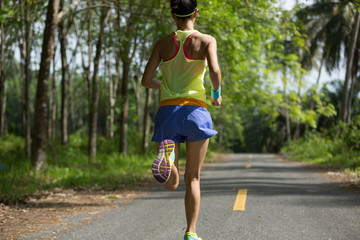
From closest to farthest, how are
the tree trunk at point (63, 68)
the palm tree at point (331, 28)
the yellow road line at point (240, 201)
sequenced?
the yellow road line at point (240, 201) → the tree trunk at point (63, 68) → the palm tree at point (331, 28)

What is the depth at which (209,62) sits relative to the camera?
3.17m

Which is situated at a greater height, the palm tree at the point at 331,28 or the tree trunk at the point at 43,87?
the palm tree at the point at 331,28

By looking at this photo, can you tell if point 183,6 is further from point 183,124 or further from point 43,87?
point 43,87

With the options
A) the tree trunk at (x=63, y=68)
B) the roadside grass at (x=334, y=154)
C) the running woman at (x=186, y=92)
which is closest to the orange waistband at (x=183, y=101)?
the running woman at (x=186, y=92)

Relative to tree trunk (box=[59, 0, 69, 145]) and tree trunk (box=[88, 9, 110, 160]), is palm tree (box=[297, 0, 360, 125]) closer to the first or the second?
tree trunk (box=[88, 9, 110, 160])

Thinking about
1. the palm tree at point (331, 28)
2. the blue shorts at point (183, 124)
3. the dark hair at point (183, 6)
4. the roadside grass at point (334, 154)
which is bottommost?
the roadside grass at point (334, 154)

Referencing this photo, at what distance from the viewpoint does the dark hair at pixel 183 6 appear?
3.22 metres

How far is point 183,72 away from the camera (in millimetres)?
3217

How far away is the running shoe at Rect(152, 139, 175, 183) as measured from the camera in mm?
3027

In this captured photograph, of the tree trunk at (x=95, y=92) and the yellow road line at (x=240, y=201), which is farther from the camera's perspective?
the tree trunk at (x=95, y=92)

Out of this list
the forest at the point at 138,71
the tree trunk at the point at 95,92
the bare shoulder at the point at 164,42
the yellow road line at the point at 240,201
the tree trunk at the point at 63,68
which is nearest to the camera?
the bare shoulder at the point at 164,42

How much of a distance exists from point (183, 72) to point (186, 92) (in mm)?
167

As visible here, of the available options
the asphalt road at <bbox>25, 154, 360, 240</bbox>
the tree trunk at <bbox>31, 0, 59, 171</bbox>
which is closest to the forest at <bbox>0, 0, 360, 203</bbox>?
the tree trunk at <bbox>31, 0, 59, 171</bbox>

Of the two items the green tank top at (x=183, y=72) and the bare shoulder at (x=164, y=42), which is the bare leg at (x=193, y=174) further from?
the bare shoulder at (x=164, y=42)
